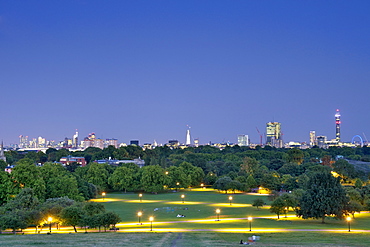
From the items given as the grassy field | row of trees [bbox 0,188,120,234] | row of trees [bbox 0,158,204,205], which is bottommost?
the grassy field

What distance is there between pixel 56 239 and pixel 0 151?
149 metres

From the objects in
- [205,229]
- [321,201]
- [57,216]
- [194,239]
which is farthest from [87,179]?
[194,239]

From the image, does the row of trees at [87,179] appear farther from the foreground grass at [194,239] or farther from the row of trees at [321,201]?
the row of trees at [321,201]

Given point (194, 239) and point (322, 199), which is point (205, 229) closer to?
point (194, 239)

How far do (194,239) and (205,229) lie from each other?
34.2 ft

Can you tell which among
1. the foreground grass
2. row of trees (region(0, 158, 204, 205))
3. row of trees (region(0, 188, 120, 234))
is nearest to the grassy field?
the foreground grass

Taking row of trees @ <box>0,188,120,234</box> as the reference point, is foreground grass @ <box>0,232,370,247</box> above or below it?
below

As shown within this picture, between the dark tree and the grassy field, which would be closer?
the grassy field

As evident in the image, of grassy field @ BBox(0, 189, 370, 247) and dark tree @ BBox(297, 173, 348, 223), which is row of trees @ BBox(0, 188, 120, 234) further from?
A: dark tree @ BBox(297, 173, 348, 223)

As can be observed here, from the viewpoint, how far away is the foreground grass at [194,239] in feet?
132

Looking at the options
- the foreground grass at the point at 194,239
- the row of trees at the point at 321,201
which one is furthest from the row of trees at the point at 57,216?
the row of trees at the point at 321,201

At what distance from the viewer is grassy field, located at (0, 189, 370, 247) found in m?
41.9

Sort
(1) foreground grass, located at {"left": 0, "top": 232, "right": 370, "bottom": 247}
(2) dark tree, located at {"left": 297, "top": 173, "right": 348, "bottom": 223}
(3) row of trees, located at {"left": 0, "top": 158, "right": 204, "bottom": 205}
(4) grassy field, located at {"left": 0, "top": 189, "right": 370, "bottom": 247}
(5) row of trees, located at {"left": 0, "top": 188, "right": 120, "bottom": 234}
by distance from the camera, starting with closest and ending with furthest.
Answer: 1. (1) foreground grass, located at {"left": 0, "top": 232, "right": 370, "bottom": 247}
2. (4) grassy field, located at {"left": 0, "top": 189, "right": 370, "bottom": 247}
3. (5) row of trees, located at {"left": 0, "top": 188, "right": 120, "bottom": 234}
4. (2) dark tree, located at {"left": 297, "top": 173, "right": 348, "bottom": 223}
5. (3) row of trees, located at {"left": 0, "top": 158, "right": 204, "bottom": 205}

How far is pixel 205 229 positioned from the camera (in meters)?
54.2
